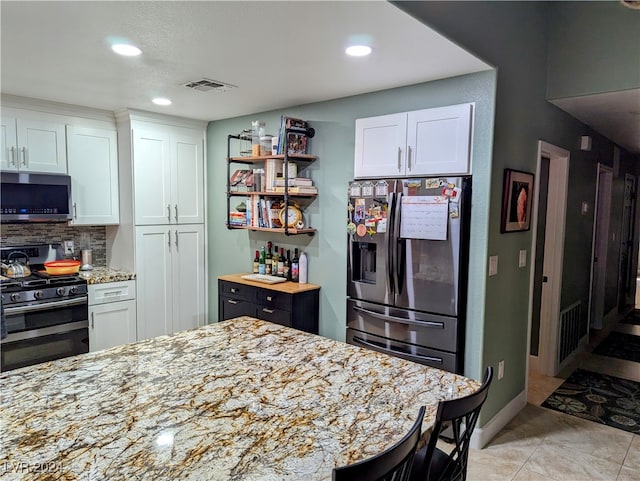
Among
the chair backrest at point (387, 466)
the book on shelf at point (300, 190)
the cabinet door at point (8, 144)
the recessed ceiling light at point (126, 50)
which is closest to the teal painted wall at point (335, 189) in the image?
the book on shelf at point (300, 190)

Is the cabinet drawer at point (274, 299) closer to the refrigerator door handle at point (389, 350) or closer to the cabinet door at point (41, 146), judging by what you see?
the refrigerator door handle at point (389, 350)

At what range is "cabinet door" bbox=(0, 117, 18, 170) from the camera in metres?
3.38

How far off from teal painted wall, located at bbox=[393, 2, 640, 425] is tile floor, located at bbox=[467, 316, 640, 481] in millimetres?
207

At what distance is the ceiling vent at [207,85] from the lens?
2957mm

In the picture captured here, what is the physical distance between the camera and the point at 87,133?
386 centimetres

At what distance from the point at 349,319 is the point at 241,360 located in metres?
1.51

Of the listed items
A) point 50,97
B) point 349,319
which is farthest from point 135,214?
point 349,319

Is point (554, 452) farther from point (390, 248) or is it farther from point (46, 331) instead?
point (46, 331)

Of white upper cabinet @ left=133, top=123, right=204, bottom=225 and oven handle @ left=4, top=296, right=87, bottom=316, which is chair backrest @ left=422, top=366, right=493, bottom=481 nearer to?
oven handle @ left=4, top=296, right=87, bottom=316

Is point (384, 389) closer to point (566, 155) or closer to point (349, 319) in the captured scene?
point (349, 319)

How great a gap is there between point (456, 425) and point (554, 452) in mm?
1915

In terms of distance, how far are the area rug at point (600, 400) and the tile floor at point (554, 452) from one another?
115 mm

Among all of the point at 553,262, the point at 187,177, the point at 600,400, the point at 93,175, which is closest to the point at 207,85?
the point at 187,177

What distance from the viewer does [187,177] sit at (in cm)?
436
